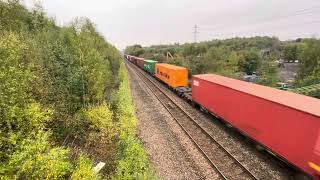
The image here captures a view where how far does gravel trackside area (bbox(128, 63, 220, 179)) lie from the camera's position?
→ 497 inches

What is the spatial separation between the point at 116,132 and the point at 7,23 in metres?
8.94

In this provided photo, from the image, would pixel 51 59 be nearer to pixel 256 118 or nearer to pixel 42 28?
pixel 42 28

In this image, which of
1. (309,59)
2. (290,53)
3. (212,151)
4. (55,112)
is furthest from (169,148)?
(290,53)

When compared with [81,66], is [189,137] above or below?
below

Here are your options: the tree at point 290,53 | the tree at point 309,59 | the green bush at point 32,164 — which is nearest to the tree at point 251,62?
the tree at point 309,59

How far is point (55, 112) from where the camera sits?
15.1 meters

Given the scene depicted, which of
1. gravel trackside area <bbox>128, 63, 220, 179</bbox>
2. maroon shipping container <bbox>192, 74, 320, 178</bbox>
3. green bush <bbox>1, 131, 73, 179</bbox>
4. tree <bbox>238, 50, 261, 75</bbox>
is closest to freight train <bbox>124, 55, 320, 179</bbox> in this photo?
maroon shipping container <bbox>192, 74, 320, 178</bbox>

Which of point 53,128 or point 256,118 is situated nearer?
point 256,118

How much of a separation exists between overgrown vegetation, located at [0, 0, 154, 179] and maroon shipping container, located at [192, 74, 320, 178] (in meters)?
6.09

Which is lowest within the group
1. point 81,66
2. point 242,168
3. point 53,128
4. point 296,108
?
point 242,168

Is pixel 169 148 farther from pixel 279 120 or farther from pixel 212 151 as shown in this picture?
pixel 279 120

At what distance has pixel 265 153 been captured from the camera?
13977 mm

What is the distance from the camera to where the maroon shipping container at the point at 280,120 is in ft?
32.4

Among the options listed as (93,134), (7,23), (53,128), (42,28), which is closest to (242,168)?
(93,134)
